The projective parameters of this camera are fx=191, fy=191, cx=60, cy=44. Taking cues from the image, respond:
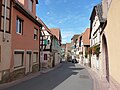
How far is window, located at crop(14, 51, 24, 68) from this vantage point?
48.5 ft

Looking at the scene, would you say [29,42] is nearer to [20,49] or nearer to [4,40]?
[20,49]

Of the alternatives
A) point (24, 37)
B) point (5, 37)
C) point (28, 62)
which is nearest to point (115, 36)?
point (5, 37)

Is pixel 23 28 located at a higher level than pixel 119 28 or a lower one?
higher

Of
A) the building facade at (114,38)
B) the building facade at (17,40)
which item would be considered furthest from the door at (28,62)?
the building facade at (114,38)

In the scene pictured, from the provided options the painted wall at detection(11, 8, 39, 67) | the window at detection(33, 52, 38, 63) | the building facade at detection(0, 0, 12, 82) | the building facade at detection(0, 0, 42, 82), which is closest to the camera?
the building facade at detection(0, 0, 12, 82)

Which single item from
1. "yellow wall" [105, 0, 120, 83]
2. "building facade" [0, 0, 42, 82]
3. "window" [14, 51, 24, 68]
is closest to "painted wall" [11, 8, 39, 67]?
"building facade" [0, 0, 42, 82]

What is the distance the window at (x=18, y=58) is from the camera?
14772mm

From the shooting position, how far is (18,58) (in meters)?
15.5

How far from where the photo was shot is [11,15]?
13.5 meters

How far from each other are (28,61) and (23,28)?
3.73 meters

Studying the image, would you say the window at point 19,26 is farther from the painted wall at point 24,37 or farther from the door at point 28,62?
the door at point 28,62

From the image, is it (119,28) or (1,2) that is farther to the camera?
(1,2)

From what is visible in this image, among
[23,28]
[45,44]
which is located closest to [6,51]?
[23,28]

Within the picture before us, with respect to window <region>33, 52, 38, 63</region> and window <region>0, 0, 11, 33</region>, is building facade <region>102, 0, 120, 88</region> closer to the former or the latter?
window <region>0, 0, 11, 33</region>
